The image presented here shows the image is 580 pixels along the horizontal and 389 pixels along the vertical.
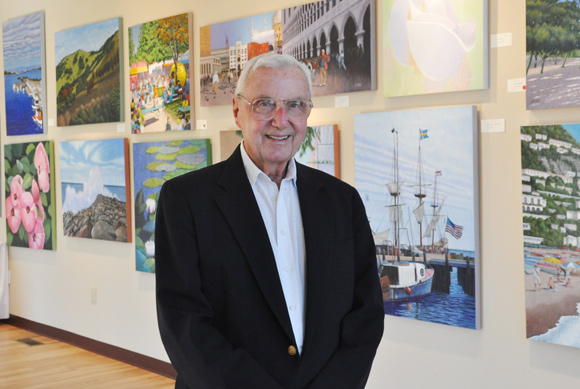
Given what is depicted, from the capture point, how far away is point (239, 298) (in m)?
1.92

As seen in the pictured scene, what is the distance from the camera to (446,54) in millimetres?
3680

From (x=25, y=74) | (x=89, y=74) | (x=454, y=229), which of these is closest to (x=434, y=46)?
(x=454, y=229)

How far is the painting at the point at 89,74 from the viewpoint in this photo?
228 inches

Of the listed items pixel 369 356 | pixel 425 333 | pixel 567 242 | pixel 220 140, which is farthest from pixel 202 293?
pixel 220 140

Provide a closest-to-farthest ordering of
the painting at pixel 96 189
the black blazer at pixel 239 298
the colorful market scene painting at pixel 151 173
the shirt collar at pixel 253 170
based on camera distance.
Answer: the black blazer at pixel 239 298 → the shirt collar at pixel 253 170 → the colorful market scene painting at pixel 151 173 → the painting at pixel 96 189

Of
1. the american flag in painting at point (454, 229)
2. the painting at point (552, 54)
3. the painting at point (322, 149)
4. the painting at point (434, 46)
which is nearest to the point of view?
the painting at point (552, 54)

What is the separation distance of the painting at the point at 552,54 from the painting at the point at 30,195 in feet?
14.7

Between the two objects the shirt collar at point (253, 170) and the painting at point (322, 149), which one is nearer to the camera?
the shirt collar at point (253, 170)

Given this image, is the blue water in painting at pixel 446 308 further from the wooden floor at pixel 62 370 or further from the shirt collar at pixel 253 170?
the wooden floor at pixel 62 370

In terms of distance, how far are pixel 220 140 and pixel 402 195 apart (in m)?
1.52

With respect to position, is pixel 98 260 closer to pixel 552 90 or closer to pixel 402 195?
pixel 402 195

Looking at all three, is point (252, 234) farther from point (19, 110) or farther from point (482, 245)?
point (19, 110)

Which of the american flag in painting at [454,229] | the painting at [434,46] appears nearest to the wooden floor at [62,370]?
the american flag in painting at [454,229]

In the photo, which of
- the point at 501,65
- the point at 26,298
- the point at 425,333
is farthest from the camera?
the point at 26,298
